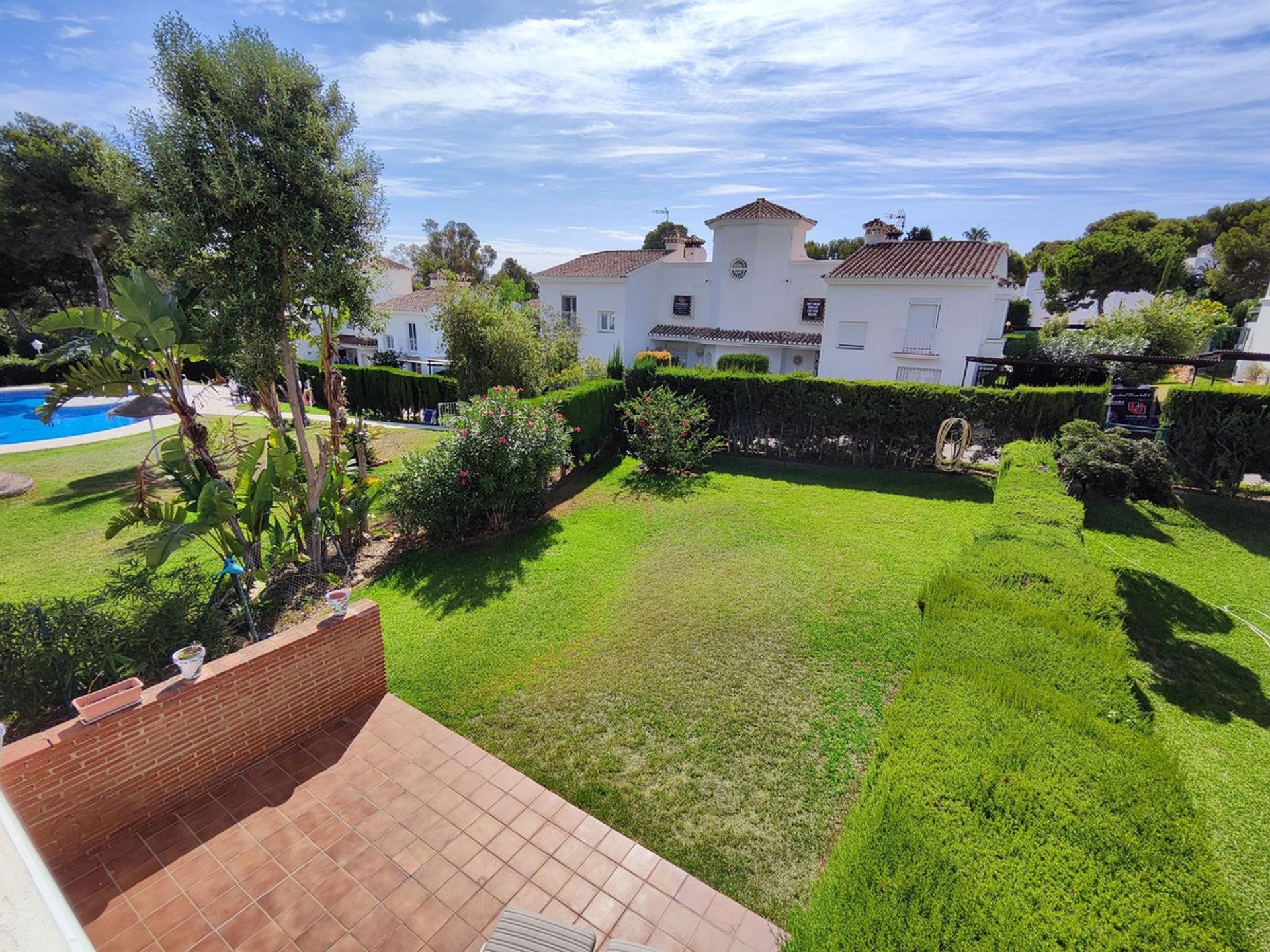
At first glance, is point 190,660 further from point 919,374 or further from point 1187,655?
point 919,374

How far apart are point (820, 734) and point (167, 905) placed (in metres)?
5.63

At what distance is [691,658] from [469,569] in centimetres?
455

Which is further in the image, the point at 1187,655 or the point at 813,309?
the point at 813,309

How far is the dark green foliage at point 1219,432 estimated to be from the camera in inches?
482

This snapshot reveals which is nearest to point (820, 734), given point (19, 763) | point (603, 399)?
point (19, 763)

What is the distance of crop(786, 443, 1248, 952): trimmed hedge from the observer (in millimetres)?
2555

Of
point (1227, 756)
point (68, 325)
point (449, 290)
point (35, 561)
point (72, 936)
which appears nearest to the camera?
point (72, 936)

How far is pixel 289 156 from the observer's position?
7.14 metres

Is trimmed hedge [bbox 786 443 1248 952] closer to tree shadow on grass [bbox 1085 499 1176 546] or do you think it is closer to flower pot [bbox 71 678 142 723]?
flower pot [bbox 71 678 142 723]

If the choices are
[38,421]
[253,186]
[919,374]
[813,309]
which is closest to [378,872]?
[253,186]

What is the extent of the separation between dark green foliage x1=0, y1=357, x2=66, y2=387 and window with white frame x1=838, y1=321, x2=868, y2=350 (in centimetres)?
4111

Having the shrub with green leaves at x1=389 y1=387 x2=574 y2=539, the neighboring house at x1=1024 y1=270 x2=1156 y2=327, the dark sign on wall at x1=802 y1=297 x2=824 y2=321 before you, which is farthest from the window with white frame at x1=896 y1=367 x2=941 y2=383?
the neighboring house at x1=1024 y1=270 x2=1156 y2=327

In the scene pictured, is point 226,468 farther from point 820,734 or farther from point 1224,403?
point 1224,403

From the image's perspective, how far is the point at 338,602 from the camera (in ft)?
→ 18.1
